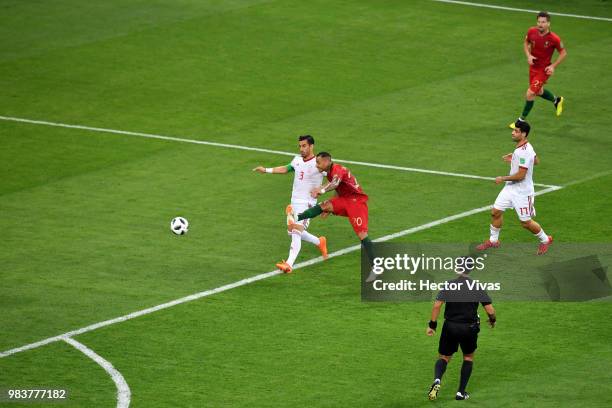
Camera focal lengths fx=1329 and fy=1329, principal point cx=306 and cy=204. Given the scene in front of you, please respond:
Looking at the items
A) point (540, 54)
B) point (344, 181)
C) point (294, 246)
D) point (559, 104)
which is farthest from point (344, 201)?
point (559, 104)

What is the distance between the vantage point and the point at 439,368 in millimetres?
18891

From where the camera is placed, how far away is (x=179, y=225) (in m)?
25.3

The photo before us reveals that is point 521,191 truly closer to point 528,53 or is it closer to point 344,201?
point 344,201

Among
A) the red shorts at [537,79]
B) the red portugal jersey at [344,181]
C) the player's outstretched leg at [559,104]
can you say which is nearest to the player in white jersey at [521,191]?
the red portugal jersey at [344,181]

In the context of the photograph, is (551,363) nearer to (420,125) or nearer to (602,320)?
(602,320)

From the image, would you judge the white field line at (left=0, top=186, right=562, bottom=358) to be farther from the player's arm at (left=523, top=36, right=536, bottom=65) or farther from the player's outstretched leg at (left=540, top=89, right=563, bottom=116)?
the player's outstretched leg at (left=540, top=89, right=563, bottom=116)

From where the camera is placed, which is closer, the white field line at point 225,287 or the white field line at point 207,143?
the white field line at point 225,287

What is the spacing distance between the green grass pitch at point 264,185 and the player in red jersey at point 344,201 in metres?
0.98

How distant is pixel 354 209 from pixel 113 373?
5822 mm

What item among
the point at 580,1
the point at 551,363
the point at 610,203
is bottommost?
the point at 551,363

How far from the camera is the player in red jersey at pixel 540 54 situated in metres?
31.3

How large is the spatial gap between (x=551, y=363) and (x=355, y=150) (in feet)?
38.6

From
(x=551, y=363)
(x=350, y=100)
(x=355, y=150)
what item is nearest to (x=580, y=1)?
(x=350, y=100)

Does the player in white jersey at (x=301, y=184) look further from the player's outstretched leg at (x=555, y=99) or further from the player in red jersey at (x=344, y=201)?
the player's outstretched leg at (x=555, y=99)
